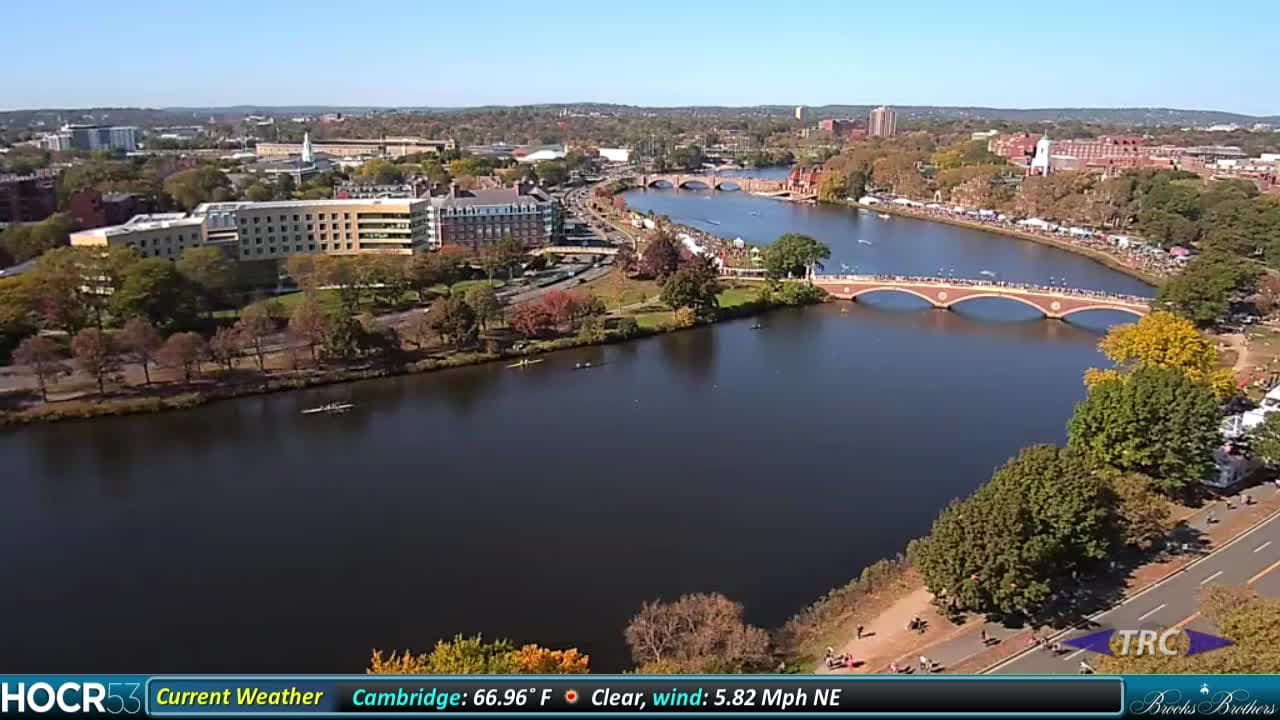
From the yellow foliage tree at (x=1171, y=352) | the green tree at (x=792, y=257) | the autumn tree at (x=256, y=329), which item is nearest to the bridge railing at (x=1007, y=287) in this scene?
the green tree at (x=792, y=257)

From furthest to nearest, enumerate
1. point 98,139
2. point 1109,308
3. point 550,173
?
point 98,139, point 550,173, point 1109,308

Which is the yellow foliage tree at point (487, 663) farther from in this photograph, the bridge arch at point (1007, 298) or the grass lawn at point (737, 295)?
the bridge arch at point (1007, 298)

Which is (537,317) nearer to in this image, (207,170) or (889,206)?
(207,170)

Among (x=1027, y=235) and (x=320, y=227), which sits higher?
(x=320, y=227)

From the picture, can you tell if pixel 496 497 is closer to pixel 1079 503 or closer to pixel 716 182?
pixel 1079 503

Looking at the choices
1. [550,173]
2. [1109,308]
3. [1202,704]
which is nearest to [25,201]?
[550,173]

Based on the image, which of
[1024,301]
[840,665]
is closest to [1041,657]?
[840,665]
